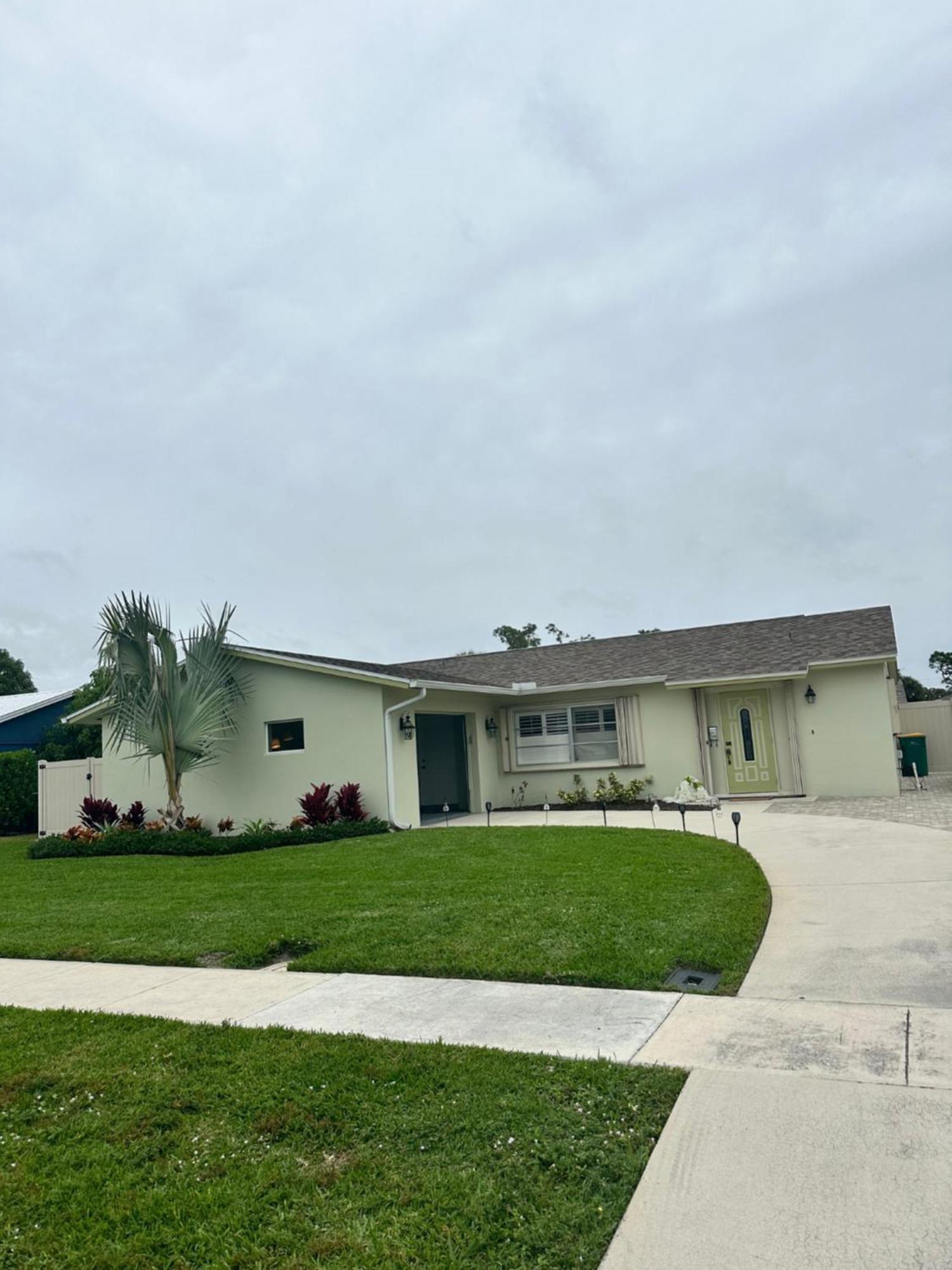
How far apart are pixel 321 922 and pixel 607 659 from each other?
43.2ft

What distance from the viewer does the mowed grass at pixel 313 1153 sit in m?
→ 2.65

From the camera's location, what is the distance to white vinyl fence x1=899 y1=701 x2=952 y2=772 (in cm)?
2036

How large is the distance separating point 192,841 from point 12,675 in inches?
1605

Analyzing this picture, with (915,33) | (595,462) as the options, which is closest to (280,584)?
(595,462)

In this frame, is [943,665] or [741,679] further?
[943,665]

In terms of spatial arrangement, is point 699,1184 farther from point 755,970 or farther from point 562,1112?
point 755,970

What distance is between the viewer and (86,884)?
10.7 m

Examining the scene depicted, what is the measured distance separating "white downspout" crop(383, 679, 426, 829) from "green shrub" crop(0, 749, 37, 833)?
10.9 m

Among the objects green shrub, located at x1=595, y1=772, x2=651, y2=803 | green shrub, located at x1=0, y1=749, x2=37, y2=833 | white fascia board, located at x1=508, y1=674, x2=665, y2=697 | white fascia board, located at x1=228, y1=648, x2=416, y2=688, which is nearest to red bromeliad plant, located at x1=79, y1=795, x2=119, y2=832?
white fascia board, located at x1=228, y1=648, x2=416, y2=688

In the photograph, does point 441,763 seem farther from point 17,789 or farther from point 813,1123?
point 813,1123

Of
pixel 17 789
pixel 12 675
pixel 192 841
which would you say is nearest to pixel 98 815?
pixel 192 841

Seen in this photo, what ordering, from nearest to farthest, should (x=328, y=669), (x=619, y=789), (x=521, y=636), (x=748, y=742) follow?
1. (x=328, y=669)
2. (x=748, y=742)
3. (x=619, y=789)
4. (x=521, y=636)

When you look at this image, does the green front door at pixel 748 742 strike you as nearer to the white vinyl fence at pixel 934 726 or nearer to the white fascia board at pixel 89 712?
the white vinyl fence at pixel 934 726

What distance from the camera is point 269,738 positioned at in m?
15.9
